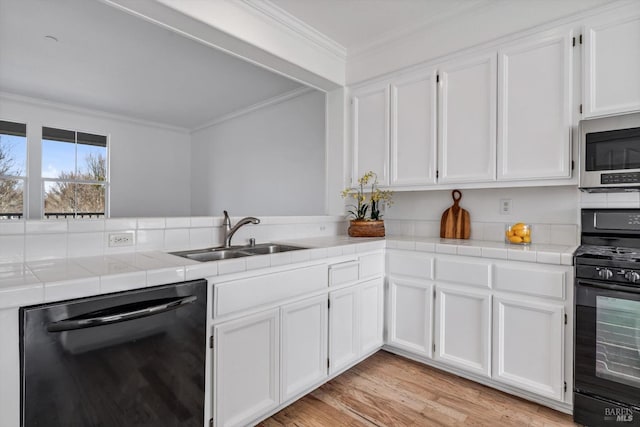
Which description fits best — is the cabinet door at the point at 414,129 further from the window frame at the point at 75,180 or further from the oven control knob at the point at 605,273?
the window frame at the point at 75,180

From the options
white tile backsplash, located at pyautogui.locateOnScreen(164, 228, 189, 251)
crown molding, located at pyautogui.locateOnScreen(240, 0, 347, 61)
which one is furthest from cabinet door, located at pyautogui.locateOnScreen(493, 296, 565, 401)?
crown molding, located at pyautogui.locateOnScreen(240, 0, 347, 61)

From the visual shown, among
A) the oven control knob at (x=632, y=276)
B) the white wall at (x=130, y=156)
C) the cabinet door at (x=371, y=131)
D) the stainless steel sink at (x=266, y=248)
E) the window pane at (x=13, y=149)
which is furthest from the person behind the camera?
the white wall at (x=130, y=156)

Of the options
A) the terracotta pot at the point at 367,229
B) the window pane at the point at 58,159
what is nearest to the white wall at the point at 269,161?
the terracotta pot at the point at 367,229

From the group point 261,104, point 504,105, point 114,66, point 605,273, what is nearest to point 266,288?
point 605,273

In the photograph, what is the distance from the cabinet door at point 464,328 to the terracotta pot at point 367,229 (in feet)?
2.19

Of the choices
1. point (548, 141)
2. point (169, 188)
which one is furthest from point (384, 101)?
point (169, 188)

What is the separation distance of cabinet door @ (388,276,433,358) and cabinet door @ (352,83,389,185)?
88 centimetres

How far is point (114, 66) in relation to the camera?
11.8 feet

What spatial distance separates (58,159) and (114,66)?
9.11 ft

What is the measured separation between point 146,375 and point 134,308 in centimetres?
A: 26

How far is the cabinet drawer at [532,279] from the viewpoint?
177 centimetres

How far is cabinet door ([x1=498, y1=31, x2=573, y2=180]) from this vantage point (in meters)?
1.94

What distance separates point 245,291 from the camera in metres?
1.55

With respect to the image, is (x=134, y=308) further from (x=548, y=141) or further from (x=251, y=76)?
(x=251, y=76)
